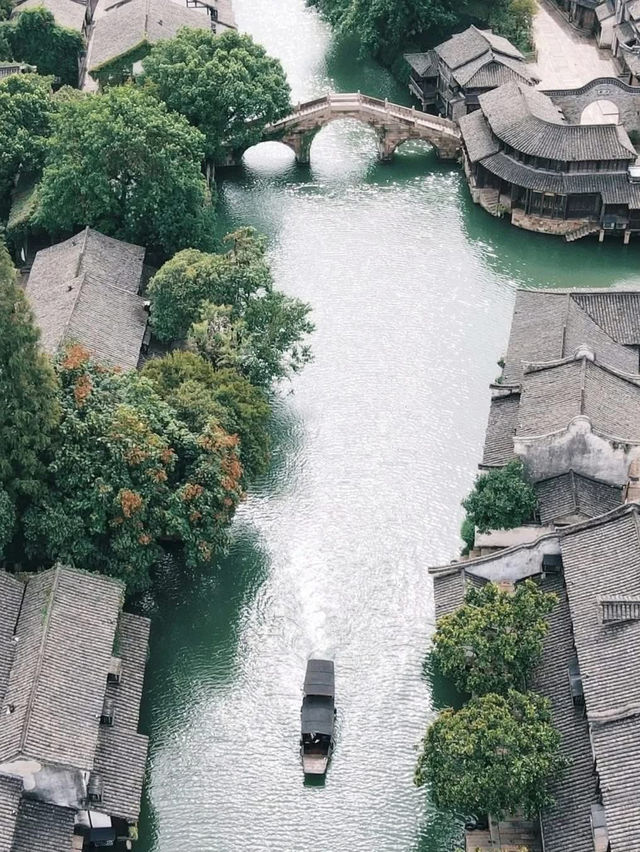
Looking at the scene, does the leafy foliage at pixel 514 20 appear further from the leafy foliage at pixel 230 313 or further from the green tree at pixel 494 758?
the green tree at pixel 494 758

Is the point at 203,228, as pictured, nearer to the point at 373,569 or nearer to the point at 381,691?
the point at 373,569

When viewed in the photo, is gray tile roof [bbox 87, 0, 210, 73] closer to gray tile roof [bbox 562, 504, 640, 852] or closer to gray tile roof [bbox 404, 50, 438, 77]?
gray tile roof [bbox 404, 50, 438, 77]

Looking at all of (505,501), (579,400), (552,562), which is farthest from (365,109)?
(552,562)

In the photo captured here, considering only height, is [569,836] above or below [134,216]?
below

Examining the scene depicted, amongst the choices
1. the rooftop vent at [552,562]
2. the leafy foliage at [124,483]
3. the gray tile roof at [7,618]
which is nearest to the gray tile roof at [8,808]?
the gray tile roof at [7,618]

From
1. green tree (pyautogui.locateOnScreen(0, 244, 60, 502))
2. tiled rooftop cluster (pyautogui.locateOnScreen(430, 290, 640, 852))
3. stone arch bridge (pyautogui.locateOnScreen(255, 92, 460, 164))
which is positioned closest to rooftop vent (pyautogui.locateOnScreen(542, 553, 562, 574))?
tiled rooftop cluster (pyautogui.locateOnScreen(430, 290, 640, 852))

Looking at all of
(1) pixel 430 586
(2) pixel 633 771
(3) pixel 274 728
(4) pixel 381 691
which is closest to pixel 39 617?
(3) pixel 274 728
